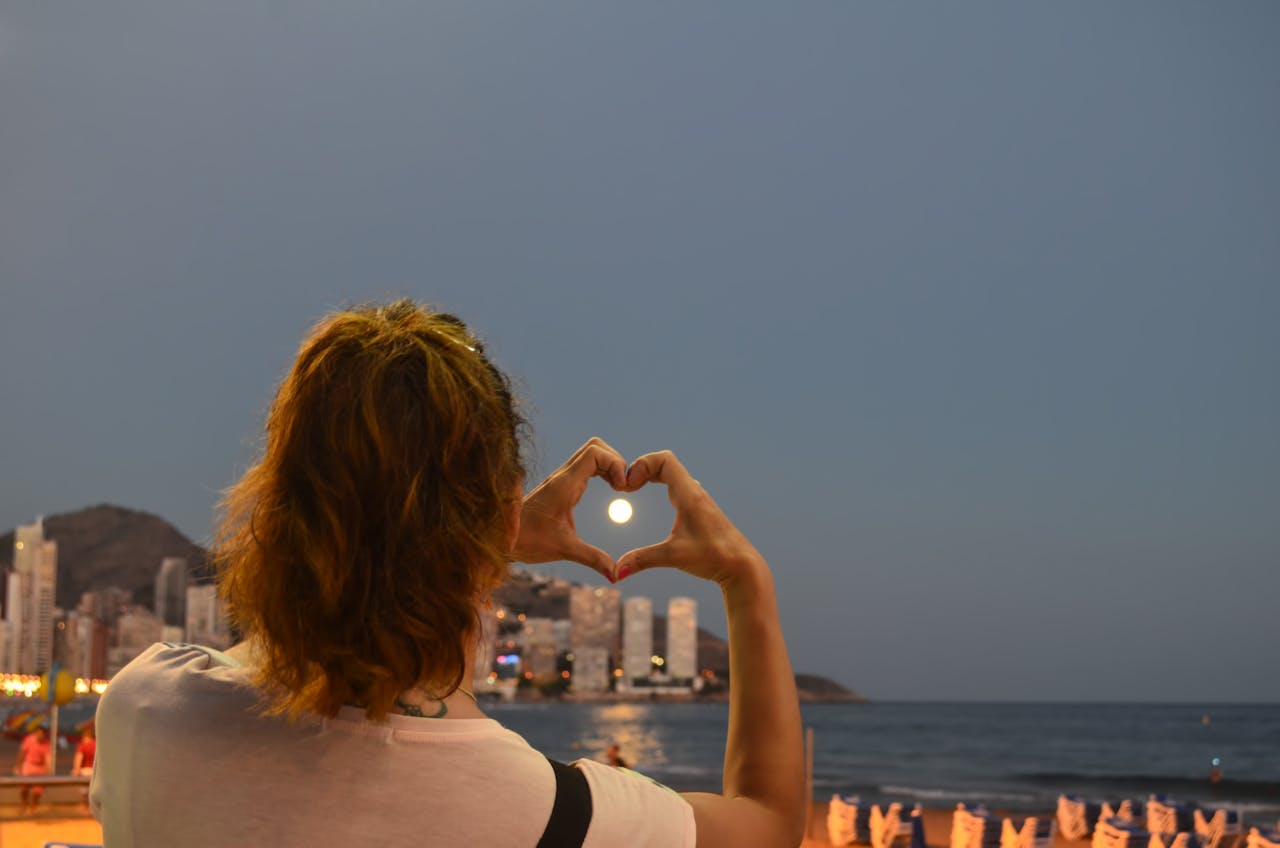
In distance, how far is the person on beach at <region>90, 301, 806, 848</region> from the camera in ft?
2.21

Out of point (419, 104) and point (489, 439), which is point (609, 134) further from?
point (489, 439)

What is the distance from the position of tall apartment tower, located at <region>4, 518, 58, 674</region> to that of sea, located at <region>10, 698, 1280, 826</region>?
23.9 ft

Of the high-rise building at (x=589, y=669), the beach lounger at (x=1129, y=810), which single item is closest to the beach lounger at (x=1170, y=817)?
the beach lounger at (x=1129, y=810)

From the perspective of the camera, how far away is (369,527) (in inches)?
27.1

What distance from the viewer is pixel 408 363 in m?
0.71

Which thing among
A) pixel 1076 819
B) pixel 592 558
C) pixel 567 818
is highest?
pixel 592 558

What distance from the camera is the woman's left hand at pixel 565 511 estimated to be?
33.6 inches

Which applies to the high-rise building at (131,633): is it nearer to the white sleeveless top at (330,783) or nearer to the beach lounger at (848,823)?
the beach lounger at (848,823)

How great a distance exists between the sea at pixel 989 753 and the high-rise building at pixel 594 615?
1245 centimetres

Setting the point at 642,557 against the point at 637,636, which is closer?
the point at 642,557

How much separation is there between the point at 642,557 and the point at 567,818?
21cm

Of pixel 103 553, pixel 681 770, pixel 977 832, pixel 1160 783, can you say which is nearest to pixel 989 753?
pixel 1160 783

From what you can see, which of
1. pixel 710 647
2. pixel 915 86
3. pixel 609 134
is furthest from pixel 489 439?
pixel 915 86

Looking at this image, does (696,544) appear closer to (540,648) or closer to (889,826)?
(889,826)
